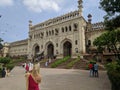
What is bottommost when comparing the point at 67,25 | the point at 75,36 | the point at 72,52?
the point at 72,52

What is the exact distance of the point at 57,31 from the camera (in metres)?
46.3

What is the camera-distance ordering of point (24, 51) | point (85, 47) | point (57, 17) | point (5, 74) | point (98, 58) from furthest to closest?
point (24, 51) < point (57, 17) < point (85, 47) < point (98, 58) < point (5, 74)

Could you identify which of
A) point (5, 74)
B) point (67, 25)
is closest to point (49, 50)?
point (67, 25)

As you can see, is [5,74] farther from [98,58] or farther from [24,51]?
[24,51]

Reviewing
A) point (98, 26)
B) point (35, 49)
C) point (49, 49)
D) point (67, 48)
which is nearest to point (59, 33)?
point (67, 48)

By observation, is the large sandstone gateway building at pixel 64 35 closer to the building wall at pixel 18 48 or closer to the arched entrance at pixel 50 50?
the arched entrance at pixel 50 50

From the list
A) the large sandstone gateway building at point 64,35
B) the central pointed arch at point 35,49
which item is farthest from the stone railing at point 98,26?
the central pointed arch at point 35,49

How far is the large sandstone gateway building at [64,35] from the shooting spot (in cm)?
3997

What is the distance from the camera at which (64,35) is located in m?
43.5

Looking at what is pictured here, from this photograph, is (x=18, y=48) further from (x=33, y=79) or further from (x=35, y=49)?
(x=33, y=79)

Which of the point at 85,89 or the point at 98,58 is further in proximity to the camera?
the point at 98,58

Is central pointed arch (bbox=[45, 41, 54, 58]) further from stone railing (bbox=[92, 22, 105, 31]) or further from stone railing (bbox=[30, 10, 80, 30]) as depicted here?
stone railing (bbox=[92, 22, 105, 31])

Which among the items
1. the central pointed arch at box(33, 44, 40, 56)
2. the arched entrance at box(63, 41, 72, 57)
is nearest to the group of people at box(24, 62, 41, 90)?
the arched entrance at box(63, 41, 72, 57)

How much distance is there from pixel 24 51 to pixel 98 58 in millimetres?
32805
